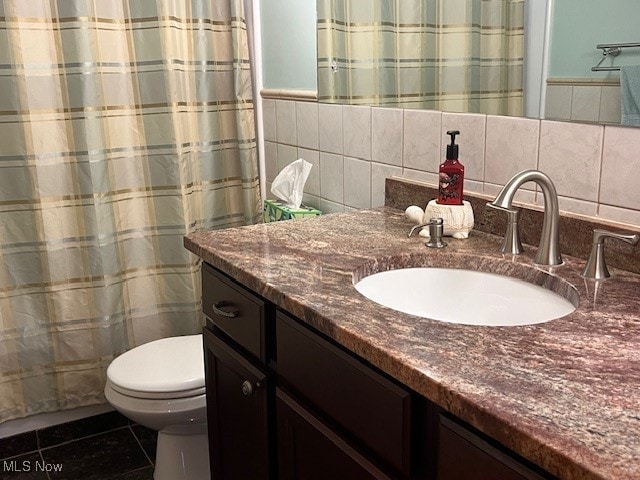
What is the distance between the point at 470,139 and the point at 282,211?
76cm

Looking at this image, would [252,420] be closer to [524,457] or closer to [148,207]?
[524,457]

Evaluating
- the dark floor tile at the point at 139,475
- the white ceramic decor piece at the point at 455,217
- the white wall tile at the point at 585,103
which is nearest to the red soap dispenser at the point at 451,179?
the white ceramic decor piece at the point at 455,217

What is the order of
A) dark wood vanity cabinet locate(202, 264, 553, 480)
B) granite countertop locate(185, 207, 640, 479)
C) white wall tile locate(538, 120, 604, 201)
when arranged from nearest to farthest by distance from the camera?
1. granite countertop locate(185, 207, 640, 479)
2. dark wood vanity cabinet locate(202, 264, 553, 480)
3. white wall tile locate(538, 120, 604, 201)

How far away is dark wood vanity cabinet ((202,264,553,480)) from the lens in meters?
0.89

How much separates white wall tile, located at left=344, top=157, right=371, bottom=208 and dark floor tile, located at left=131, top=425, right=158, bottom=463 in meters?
1.09

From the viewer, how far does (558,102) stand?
1.35 meters

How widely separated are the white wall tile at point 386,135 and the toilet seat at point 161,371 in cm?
80

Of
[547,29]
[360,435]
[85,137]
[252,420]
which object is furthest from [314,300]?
[85,137]

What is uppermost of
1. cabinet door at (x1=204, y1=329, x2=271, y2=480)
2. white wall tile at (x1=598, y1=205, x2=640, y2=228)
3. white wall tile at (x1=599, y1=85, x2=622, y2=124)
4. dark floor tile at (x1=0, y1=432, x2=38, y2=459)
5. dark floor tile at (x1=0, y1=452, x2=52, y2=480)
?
white wall tile at (x1=599, y1=85, x2=622, y2=124)

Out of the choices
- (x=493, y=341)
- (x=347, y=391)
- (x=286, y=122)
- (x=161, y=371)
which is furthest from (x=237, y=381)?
A: (x=286, y=122)

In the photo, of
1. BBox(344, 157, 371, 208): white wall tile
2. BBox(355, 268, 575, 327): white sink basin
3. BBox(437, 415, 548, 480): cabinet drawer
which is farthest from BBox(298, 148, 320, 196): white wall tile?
BBox(437, 415, 548, 480): cabinet drawer

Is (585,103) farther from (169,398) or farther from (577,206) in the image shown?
(169,398)

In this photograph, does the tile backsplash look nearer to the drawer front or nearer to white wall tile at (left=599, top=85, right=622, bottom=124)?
white wall tile at (left=599, top=85, right=622, bottom=124)

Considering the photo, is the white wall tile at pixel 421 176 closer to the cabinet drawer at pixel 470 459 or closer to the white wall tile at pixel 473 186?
the white wall tile at pixel 473 186
